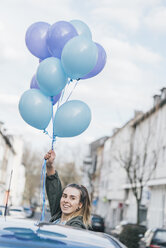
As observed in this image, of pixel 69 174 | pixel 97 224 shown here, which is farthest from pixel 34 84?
pixel 69 174

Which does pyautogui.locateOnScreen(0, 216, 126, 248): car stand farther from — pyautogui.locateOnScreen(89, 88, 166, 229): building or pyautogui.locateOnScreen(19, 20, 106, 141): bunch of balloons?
pyautogui.locateOnScreen(89, 88, 166, 229): building

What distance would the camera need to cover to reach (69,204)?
176 inches

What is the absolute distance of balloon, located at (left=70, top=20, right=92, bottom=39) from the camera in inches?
247

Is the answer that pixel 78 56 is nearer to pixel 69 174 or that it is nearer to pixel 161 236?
pixel 161 236

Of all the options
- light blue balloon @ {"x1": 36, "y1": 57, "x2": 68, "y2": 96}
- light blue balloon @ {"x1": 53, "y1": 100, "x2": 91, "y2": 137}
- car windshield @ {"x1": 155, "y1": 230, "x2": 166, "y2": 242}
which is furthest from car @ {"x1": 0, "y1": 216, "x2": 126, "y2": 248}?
car windshield @ {"x1": 155, "y1": 230, "x2": 166, "y2": 242}

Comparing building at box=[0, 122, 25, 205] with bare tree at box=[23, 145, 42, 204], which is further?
bare tree at box=[23, 145, 42, 204]

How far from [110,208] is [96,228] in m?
22.2

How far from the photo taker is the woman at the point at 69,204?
4.46 metres

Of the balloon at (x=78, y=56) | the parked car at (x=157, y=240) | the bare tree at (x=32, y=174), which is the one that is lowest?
the parked car at (x=157, y=240)

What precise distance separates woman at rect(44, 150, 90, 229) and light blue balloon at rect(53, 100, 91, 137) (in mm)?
839

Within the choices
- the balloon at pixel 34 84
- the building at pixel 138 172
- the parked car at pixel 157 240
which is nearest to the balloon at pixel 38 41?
the balloon at pixel 34 84

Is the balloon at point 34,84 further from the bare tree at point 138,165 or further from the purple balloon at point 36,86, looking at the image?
the bare tree at point 138,165

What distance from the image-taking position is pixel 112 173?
2395 inches

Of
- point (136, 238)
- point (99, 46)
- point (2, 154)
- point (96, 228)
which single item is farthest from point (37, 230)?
point (2, 154)
